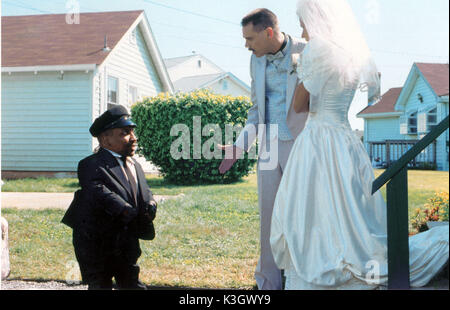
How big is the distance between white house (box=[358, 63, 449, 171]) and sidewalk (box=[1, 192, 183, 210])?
719cm

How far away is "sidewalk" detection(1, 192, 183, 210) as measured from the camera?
239 inches

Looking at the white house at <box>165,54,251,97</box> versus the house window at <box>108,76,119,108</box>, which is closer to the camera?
the house window at <box>108,76,119,108</box>

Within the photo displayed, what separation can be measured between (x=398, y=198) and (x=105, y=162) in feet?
5.13

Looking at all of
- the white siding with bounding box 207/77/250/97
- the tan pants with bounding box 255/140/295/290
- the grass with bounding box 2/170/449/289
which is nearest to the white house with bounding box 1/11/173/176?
the white siding with bounding box 207/77/250/97

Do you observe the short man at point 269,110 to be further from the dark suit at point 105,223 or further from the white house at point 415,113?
the white house at point 415,113

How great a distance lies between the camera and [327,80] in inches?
91.7

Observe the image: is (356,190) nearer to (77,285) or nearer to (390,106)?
(77,285)

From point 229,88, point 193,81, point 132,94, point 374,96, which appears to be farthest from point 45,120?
point 374,96

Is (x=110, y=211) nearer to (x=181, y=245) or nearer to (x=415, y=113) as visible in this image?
(x=181, y=245)

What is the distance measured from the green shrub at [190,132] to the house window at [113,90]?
3.51 ft

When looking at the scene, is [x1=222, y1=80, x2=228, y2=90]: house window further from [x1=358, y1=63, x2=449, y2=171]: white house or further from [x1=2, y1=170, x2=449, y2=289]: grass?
[x1=2, y1=170, x2=449, y2=289]: grass

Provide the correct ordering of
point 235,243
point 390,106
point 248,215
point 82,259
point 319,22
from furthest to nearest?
point 390,106 → point 248,215 → point 235,243 → point 82,259 → point 319,22

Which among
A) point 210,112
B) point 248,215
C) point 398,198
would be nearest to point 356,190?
point 398,198

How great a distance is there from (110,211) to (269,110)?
3.73ft
